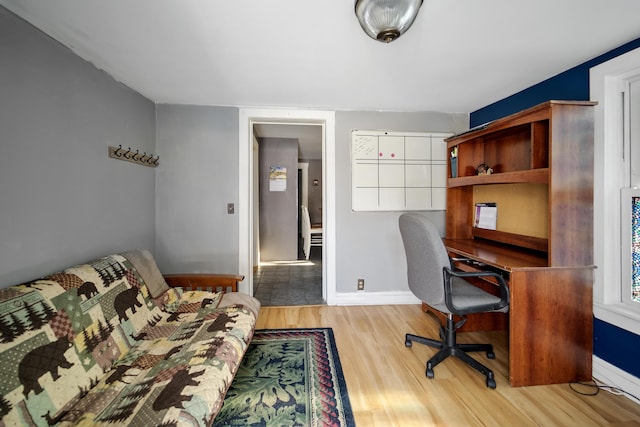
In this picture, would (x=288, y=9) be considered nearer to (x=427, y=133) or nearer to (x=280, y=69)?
(x=280, y=69)

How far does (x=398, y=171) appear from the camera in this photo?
2.95 metres

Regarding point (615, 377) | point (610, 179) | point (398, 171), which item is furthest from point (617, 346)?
point (398, 171)

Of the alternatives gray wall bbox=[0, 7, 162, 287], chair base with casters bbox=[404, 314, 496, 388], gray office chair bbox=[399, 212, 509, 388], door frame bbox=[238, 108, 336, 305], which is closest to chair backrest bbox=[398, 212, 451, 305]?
gray office chair bbox=[399, 212, 509, 388]

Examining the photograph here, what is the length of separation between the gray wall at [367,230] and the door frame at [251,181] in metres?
0.07

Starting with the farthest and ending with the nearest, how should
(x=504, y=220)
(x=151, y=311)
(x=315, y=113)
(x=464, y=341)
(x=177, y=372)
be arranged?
(x=315, y=113)
(x=504, y=220)
(x=464, y=341)
(x=151, y=311)
(x=177, y=372)

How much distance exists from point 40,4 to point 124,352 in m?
1.81

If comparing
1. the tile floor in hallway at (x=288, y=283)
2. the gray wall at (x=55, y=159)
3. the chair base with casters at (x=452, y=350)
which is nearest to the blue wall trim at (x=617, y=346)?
the chair base with casters at (x=452, y=350)

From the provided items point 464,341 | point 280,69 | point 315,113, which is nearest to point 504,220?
point 464,341

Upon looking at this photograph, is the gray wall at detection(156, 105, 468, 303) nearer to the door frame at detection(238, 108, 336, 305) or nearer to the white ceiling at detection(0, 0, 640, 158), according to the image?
the door frame at detection(238, 108, 336, 305)

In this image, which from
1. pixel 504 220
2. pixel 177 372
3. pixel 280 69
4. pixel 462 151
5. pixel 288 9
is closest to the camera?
pixel 177 372

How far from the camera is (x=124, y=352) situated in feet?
4.74

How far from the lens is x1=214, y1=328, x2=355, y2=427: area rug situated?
1.43 metres

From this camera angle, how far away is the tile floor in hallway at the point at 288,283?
10.3 ft

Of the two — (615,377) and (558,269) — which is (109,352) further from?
(615,377)
